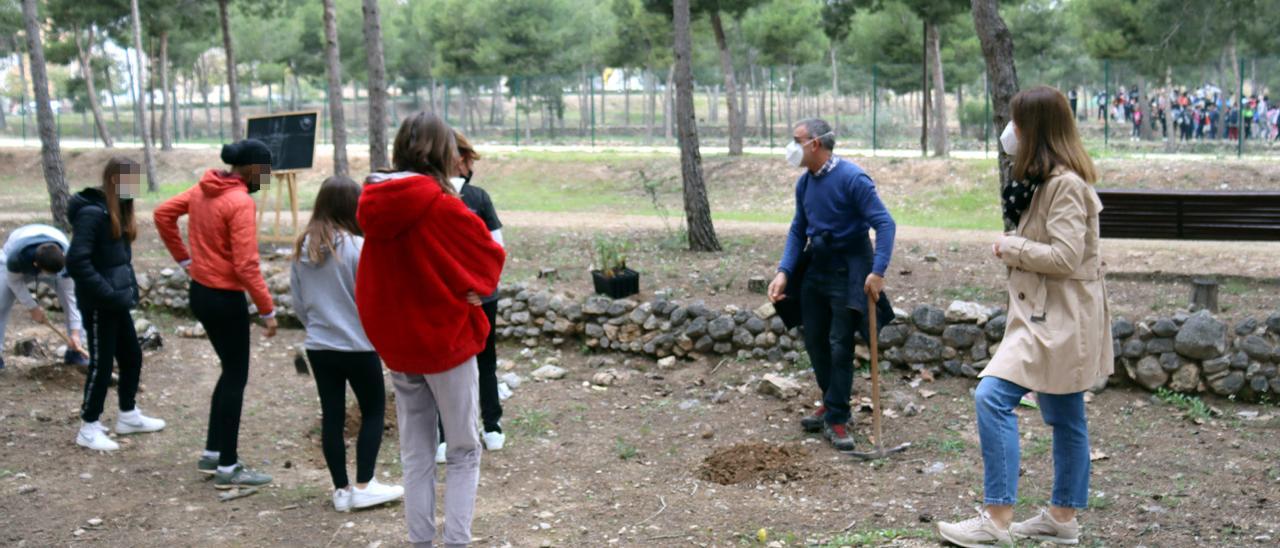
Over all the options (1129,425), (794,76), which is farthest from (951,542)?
(794,76)

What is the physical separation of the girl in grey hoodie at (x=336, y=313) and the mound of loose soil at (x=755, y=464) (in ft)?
→ 5.99

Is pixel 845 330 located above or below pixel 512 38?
below

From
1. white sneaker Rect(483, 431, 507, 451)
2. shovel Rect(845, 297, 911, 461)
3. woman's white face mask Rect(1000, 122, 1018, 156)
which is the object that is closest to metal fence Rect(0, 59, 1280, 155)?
shovel Rect(845, 297, 911, 461)

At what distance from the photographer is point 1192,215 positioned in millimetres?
10094

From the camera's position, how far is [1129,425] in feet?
21.6

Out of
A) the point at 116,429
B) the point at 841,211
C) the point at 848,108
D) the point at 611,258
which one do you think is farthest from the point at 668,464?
the point at 848,108

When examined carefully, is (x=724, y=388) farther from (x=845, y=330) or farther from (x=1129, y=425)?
(x=1129, y=425)

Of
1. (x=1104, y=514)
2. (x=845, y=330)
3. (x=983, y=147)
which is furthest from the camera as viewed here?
(x=983, y=147)

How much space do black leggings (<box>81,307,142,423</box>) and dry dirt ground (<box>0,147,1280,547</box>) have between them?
1.08 feet

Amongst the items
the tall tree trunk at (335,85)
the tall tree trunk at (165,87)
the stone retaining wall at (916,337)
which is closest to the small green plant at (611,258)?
the stone retaining wall at (916,337)

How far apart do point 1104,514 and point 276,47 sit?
47.2m

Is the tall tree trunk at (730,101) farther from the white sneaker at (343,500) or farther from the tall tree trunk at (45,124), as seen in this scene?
the white sneaker at (343,500)

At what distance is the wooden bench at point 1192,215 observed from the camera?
9.77 metres

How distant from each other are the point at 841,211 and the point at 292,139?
966cm
